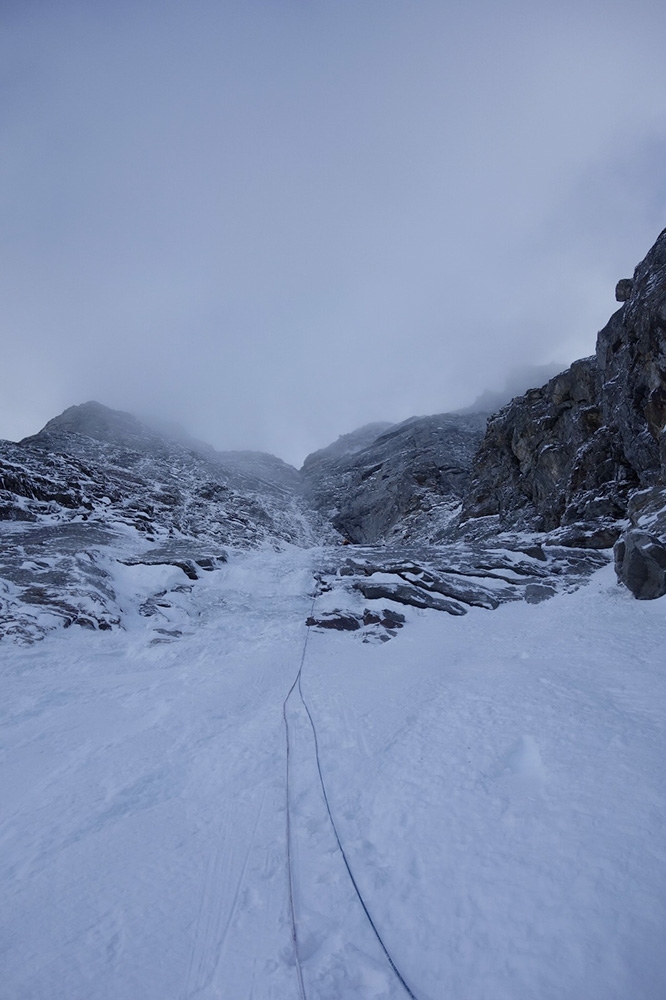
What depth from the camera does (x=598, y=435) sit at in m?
24.1

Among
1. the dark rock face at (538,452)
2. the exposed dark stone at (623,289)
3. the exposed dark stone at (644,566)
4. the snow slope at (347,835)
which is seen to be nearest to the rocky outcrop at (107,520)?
the snow slope at (347,835)

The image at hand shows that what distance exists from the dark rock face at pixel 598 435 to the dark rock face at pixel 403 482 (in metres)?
9.46

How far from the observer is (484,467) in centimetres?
3691

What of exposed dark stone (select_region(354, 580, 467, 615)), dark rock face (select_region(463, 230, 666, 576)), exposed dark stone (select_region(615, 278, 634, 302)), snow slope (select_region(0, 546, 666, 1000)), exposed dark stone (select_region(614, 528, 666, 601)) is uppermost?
exposed dark stone (select_region(615, 278, 634, 302))

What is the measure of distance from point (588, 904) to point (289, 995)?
6.69 feet

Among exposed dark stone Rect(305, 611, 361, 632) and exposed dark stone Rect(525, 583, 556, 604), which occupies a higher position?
exposed dark stone Rect(525, 583, 556, 604)

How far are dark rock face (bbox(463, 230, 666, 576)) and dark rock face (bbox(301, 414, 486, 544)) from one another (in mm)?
9459

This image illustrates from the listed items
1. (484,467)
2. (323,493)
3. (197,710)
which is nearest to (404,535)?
(484,467)

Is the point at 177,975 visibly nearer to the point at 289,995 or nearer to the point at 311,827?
the point at 289,995

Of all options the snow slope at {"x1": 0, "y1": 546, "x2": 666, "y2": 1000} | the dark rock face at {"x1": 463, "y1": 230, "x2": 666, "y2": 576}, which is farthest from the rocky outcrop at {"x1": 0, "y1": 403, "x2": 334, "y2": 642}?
the dark rock face at {"x1": 463, "y1": 230, "x2": 666, "y2": 576}

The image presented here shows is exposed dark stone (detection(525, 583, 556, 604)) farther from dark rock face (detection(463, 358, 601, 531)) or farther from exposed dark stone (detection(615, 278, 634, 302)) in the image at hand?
exposed dark stone (detection(615, 278, 634, 302))

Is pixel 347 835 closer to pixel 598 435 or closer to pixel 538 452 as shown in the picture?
pixel 598 435

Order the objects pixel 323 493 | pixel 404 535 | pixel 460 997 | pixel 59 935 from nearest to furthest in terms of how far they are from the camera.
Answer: pixel 460 997, pixel 59 935, pixel 404 535, pixel 323 493

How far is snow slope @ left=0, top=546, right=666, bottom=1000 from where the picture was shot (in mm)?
2697
